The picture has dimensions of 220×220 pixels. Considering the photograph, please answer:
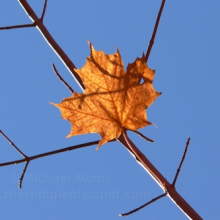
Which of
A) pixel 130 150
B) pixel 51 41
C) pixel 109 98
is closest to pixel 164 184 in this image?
pixel 130 150

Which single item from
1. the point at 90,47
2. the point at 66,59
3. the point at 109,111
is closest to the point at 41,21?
the point at 66,59

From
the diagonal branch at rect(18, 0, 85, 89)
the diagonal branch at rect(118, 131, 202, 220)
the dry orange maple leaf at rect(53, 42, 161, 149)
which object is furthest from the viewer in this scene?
the diagonal branch at rect(18, 0, 85, 89)

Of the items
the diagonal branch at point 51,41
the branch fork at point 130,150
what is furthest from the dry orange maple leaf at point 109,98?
the diagonal branch at point 51,41

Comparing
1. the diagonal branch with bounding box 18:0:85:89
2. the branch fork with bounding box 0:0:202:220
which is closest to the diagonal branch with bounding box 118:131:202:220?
the branch fork with bounding box 0:0:202:220

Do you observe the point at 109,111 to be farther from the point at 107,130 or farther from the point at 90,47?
A: the point at 90,47

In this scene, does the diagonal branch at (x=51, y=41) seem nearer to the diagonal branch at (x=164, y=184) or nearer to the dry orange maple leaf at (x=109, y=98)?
the dry orange maple leaf at (x=109, y=98)

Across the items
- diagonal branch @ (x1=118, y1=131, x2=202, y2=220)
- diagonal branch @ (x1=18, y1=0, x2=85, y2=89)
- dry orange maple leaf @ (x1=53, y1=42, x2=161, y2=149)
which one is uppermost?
diagonal branch @ (x1=18, y1=0, x2=85, y2=89)

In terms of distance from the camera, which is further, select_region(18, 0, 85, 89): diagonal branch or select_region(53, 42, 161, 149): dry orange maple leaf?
select_region(18, 0, 85, 89): diagonal branch

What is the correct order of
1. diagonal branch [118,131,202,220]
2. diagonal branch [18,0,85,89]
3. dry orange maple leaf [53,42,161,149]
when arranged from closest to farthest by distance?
1. diagonal branch [118,131,202,220]
2. dry orange maple leaf [53,42,161,149]
3. diagonal branch [18,0,85,89]

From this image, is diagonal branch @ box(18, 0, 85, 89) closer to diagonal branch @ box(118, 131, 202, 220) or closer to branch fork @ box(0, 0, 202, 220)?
branch fork @ box(0, 0, 202, 220)
